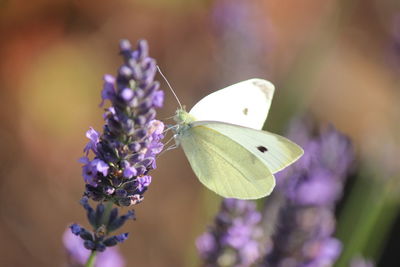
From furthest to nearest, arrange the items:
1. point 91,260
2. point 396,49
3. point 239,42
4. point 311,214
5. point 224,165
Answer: point 396,49 → point 239,42 → point 311,214 → point 224,165 → point 91,260

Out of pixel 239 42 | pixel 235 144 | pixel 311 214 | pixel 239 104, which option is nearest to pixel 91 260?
pixel 235 144

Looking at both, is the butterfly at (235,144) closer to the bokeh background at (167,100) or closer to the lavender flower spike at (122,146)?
the lavender flower spike at (122,146)

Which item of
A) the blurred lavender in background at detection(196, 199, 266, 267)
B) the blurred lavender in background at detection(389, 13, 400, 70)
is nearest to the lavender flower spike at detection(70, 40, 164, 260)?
the blurred lavender in background at detection(196, 199, 266, 267)

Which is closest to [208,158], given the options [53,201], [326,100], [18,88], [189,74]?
[53,201]

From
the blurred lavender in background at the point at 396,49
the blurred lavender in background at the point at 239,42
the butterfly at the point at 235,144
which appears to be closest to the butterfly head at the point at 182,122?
the butterfly at the point at 235,144

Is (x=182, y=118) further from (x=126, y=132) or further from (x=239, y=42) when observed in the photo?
(x=239, y=42)

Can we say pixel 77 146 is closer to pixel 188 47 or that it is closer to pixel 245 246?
pixel 188 47
